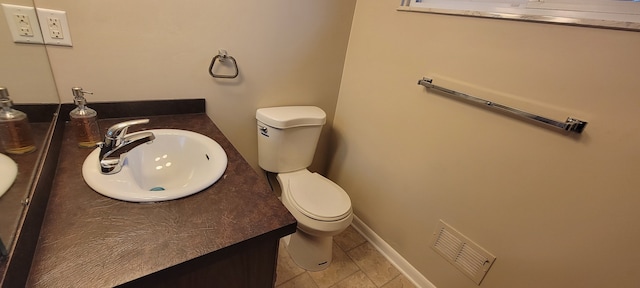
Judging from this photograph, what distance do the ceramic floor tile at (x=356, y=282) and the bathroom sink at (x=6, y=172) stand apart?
4.44 feet

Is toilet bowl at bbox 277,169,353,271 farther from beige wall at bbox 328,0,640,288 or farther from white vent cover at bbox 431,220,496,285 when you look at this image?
white vent cover at bbox 431,220,496,285

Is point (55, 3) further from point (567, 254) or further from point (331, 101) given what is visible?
point (567, 254)

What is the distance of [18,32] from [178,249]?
891 millimetres

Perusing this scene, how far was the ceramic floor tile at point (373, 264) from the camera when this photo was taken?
1587 mm

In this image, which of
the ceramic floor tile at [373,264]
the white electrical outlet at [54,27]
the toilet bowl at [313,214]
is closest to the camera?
the white electrical outlet at [54,27]

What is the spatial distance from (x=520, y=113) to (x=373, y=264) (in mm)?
1130

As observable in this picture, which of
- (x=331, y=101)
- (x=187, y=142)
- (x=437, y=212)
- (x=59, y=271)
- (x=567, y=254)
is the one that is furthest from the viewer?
(x=331, y=101)

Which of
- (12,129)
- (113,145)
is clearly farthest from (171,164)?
(12,129)

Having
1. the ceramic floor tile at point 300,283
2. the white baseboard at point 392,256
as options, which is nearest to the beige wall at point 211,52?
the ceramic floor tile at point 300,283

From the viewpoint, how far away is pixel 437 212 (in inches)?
54.5

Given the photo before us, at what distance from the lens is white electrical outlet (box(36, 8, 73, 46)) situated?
92 centimetres

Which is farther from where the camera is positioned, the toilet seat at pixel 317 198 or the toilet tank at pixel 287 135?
the toilet tank at pixel 287 135

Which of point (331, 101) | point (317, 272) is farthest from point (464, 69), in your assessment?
point (317, 272)

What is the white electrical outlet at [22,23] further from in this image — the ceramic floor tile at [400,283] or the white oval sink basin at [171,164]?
the ceramic floor tile at [400,283]
